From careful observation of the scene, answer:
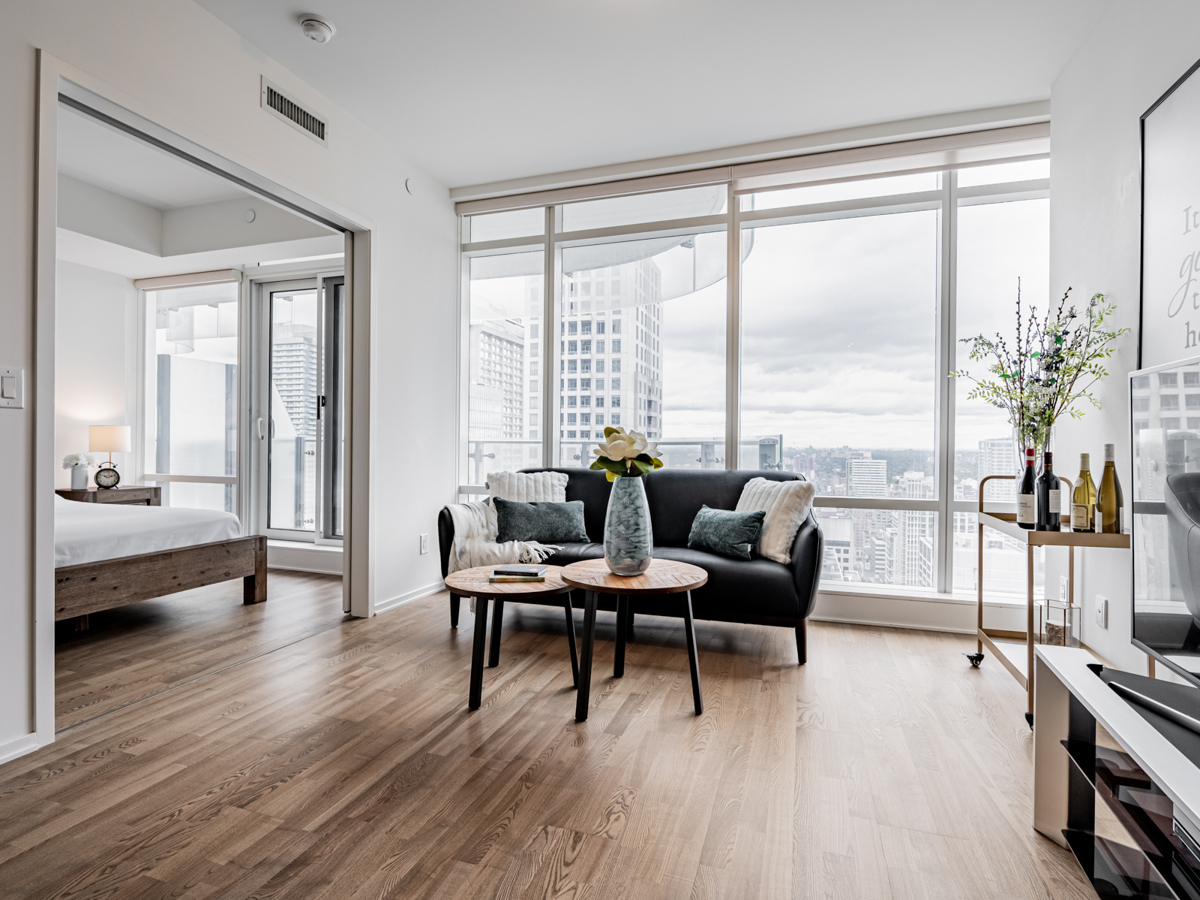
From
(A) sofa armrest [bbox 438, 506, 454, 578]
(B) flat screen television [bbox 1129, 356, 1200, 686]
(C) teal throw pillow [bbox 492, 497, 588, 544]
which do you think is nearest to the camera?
(B) flat screen television [bbox 1129, 356, 1200, 686]

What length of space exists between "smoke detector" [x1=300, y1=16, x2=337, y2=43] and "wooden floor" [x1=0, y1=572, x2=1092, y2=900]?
2.76 meters

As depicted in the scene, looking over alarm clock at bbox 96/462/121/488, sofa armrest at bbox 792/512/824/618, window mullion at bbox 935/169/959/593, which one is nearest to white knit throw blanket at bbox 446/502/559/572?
sofa armrest at bbox 792/512/824/618

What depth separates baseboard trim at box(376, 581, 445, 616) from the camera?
3.76 m

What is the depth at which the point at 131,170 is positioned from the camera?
4.17 metres

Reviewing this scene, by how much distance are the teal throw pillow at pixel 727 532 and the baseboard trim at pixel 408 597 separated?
1.82 metres

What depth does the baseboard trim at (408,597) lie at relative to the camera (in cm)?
376

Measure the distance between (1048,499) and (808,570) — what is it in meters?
1.00

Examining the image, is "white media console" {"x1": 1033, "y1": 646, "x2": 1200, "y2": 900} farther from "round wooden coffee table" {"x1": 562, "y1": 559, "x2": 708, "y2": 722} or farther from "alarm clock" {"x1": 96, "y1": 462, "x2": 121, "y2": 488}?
"alarm clock" {"x1": 96, "y1": 462, "x2": 121, "y2": 488}

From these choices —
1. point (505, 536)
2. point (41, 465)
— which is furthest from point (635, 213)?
point (41, 465)

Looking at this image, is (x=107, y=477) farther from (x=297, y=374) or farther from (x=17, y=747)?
(x=17, y=747)

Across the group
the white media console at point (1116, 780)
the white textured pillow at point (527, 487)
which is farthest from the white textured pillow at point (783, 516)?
the white media console at point (1116, 780)

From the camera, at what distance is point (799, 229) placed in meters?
3.86

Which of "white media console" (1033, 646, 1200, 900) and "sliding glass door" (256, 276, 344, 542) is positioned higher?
"sliding glass door" (256, 276, 344, 542)

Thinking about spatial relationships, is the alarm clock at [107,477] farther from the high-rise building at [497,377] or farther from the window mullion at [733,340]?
the window mullion at [733,340]
